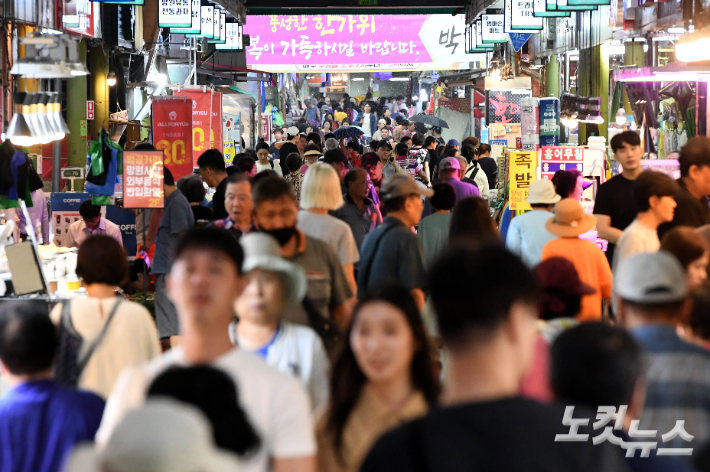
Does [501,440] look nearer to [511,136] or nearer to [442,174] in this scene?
[442,174]

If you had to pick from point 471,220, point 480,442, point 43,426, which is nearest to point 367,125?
point 471,220

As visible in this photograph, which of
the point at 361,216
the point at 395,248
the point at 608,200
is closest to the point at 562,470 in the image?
the point at 395,248

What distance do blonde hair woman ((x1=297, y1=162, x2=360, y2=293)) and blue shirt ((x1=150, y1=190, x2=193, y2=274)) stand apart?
2.00m

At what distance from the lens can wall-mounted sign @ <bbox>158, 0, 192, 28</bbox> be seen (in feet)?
45.0

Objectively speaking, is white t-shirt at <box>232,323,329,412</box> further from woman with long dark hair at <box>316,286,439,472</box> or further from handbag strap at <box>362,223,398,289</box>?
handbag strap at <box>362,223,398,289</box>

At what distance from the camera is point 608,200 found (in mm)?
6918

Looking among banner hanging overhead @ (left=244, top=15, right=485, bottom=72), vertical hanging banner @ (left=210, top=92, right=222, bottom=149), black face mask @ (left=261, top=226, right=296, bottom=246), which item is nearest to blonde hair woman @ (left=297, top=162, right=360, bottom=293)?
black face mask @ (left=261, top=226, right=296, bottom=246)

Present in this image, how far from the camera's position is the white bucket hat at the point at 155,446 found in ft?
4.64

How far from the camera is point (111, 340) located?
12.6ft

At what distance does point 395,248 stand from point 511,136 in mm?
11710

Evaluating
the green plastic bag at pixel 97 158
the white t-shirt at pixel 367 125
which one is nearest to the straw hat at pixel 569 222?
the green plastic bag at pixel 97 158

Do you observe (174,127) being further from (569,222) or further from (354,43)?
(354,43)

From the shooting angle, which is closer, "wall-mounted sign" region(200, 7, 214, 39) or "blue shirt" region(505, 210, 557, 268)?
"blue shirt" region(505, 210, 557, 268)

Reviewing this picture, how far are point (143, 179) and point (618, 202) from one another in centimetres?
444
